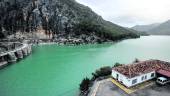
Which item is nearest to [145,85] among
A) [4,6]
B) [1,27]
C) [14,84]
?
[14,84]

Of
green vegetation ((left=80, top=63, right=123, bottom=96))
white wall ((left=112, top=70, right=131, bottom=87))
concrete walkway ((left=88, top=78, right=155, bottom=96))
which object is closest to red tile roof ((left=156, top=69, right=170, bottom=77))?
concrete walkway ((left=88, top=78, right=155, bottom=96))

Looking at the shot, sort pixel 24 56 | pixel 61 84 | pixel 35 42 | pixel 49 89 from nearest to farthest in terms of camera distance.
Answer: pixel 49 89, pixel 61 84, pixel 24 56, pixel 35 42

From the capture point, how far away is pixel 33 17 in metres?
118

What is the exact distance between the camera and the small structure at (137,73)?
2258 centimetres

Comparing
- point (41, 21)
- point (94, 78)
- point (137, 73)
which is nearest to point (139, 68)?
point (137, 73)

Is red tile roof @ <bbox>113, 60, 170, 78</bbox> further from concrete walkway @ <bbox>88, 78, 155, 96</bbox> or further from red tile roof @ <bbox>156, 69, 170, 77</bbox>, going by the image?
concrete walkway @ <bbox>88, 78, 155, 96</bbox>

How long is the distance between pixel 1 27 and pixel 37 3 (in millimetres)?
32708

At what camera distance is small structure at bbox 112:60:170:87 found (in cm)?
2258

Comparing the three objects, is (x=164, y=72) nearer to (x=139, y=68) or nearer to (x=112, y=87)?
(x=139, y=68)

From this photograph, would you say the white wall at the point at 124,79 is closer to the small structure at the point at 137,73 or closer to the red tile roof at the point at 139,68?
the small structure at the point at 137,73

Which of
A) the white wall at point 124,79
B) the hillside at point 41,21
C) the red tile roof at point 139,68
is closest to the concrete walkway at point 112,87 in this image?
the white wall at point 124,79

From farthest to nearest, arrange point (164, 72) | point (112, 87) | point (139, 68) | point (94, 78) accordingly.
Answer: point (94, 78), point (139, 68), point (164, 72), point (112, 87)

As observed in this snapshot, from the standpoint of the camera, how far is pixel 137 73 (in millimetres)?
23547

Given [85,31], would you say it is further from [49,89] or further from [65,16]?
[49,89]
